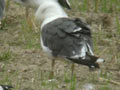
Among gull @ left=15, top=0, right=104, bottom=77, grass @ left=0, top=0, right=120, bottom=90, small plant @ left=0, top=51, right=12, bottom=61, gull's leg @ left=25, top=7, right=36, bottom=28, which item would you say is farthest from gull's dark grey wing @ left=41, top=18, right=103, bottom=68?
gull's leg @ left=25, top=7, right=36, bottom=28

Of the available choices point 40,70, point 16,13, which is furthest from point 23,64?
point 16,13

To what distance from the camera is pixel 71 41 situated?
18.4 ft

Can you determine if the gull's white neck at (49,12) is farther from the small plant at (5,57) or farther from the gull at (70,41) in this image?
the small plant at (5,57)

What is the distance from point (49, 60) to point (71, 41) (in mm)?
1491

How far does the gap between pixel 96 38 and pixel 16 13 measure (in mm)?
2029

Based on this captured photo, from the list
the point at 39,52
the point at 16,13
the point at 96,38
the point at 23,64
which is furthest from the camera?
the point at 16,13

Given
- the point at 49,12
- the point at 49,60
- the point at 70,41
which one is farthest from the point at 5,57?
the point at 70,41

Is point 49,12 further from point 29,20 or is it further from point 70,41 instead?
point 29,20

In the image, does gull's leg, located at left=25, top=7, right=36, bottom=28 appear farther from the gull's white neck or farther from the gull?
the gull

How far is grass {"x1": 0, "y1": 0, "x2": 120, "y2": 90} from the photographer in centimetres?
604

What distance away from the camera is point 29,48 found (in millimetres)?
7598

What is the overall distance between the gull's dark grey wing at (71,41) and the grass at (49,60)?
410mm

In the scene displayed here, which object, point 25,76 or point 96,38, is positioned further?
point 96,38

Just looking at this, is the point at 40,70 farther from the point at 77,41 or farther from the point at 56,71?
the point at 77,41
